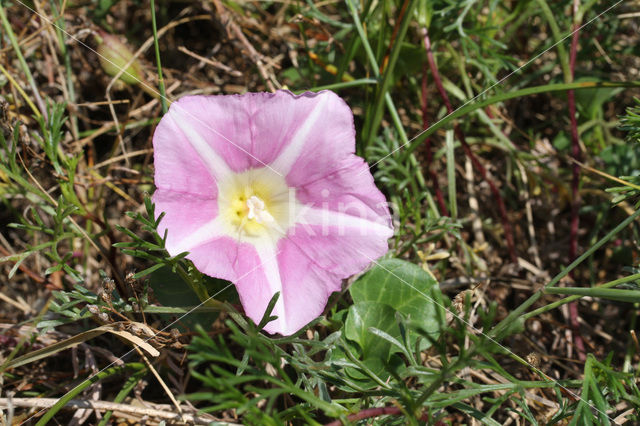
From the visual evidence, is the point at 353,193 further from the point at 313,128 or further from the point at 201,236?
the point at 201,236

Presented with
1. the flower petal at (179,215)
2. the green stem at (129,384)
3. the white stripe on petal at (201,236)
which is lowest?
the green stem at (129,384)

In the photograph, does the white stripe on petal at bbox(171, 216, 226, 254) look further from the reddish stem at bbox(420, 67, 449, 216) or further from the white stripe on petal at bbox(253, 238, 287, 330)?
the reddish stem at bbox(420, 67, 449, 216)

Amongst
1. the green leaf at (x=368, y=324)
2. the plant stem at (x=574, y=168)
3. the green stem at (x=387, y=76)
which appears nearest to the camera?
the green leaf at (x=368, y=324)

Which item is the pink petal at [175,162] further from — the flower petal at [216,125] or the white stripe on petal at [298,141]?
the white stripe on petal at [298,141]

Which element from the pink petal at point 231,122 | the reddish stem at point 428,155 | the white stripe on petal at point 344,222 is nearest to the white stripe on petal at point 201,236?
the pink petal at point 231,122

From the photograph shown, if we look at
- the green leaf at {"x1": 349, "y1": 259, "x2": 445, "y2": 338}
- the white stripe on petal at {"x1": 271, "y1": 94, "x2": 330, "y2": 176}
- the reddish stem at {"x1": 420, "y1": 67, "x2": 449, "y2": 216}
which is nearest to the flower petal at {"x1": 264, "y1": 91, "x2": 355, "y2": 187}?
the white stripe on petal at {"x1": 271, "y1": 94, "x2": 330, "y2": 176}

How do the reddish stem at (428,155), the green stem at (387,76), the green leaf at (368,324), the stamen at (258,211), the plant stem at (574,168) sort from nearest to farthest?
the green leaf at (368,324) < the stamen at (258,211) < the green stem at (387,76) < the plant stem at (574,168) < the reddish stem at (428,155)
